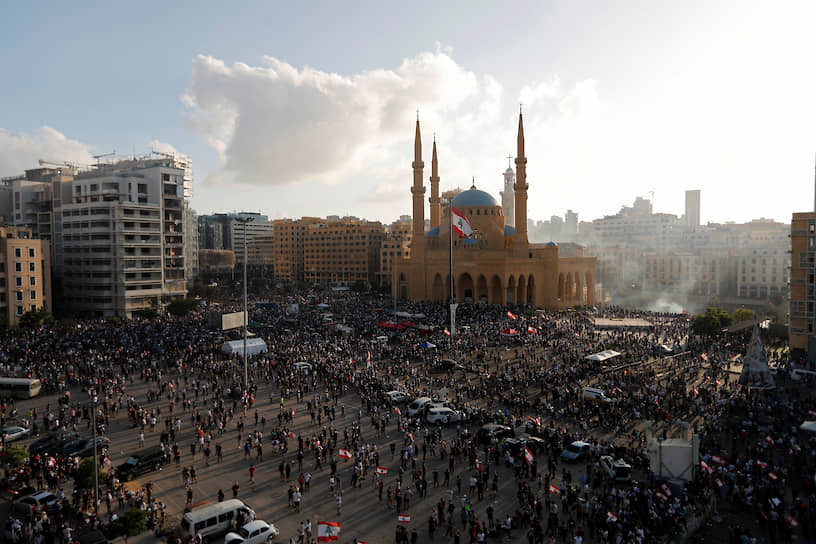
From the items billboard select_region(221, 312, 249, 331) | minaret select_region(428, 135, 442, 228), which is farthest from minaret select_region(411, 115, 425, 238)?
billboard select_region(221, 312, 249, 331)

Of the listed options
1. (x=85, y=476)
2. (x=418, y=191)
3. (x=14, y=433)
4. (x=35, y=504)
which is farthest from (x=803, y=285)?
(x=14, y=433)

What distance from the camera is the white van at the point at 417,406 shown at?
2784 centimetres

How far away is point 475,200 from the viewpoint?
78.3m

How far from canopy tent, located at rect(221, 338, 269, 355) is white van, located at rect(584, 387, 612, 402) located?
22.2 metres

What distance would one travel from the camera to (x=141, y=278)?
212 feet

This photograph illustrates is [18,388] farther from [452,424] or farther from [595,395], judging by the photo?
[595,395]

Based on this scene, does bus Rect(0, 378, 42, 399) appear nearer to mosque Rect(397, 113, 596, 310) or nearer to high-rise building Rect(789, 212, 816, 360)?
mosque Rect(397, 113, 596, 310)

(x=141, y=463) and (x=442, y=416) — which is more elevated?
(x=442, y=416)

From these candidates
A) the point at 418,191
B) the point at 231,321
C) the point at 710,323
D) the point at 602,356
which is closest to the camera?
the point at 602,356

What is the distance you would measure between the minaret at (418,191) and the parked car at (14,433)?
5264 cm

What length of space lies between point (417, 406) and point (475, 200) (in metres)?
53.5

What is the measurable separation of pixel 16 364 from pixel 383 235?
88832 millimetres

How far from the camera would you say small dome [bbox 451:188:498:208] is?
77938 mm

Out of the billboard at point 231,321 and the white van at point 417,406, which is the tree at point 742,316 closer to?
the white van at point 417,406
